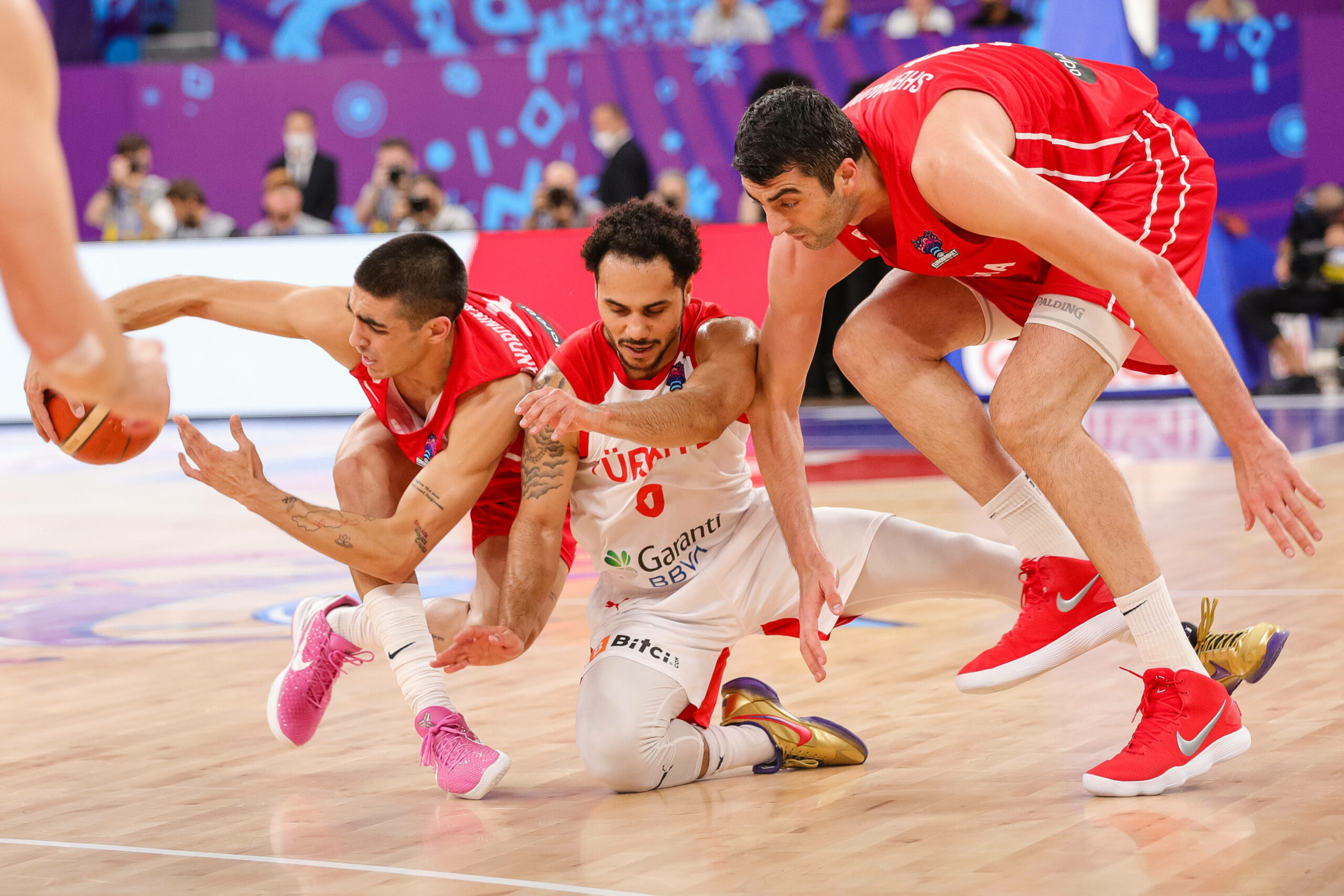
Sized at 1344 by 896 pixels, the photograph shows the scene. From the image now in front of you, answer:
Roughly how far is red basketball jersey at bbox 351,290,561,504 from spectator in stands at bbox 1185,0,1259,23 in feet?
41.5

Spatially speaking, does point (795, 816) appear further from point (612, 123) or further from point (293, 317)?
point (612, 123)

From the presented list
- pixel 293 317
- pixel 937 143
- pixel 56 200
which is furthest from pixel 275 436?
pixel 56 200

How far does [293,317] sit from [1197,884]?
274 cm

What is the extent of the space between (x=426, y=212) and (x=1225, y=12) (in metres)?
8.24

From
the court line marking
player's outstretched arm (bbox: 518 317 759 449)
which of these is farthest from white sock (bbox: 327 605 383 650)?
the court line marking

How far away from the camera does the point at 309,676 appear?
13.1 feet

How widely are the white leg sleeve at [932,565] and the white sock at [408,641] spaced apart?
106 centimetres

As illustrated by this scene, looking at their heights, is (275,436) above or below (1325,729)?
below

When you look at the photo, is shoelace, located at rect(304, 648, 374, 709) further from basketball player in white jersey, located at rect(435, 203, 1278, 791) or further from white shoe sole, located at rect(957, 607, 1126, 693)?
white shoe sole, located at rect(957, 607, 1126, 693)

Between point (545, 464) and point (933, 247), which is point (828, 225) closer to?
point (933, 247)

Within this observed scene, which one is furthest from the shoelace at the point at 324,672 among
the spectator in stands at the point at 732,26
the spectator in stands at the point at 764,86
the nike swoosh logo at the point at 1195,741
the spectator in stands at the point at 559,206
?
the spectator in stands at the point at 732,26

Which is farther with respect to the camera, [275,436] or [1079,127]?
[275,436]

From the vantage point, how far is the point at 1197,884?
2.68m

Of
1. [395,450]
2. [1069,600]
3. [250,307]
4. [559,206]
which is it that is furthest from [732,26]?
[1069,600]
